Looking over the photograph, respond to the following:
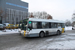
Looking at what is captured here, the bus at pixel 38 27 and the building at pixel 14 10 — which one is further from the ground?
the building at pixel 14 10

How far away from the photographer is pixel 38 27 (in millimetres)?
9961

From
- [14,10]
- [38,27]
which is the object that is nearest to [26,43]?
[38,27]

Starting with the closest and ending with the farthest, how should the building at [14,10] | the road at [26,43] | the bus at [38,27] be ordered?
the road at [26,43]
the bus at [38,27]
the building at [14,10]

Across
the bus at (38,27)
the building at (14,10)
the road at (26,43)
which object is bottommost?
the road at (26,43)

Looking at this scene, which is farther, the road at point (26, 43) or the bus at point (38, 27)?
the bus at point (38, 27)

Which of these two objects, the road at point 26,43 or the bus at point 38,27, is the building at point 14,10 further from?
the road at point 26,43

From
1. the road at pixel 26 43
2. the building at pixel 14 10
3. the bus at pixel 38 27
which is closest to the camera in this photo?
the road at pixel 26 43

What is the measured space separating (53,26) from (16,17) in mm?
53062

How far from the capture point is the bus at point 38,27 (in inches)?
353

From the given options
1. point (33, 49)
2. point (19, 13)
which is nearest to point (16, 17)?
point (19, 13)

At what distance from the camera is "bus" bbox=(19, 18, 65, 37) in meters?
8.96

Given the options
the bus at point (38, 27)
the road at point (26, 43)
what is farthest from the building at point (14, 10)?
the road at point (26, 43)

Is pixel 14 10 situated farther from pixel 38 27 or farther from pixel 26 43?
pixel 26 43

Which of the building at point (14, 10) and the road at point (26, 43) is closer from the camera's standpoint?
the road at point (26, 43)
